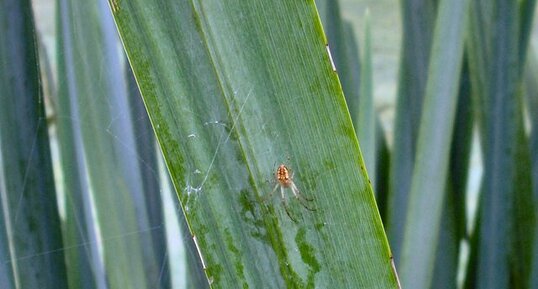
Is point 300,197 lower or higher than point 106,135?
lower

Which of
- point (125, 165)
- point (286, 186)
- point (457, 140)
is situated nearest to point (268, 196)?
point (286, 186)

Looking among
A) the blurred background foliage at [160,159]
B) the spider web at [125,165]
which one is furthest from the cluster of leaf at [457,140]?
the spider web at [125,165]

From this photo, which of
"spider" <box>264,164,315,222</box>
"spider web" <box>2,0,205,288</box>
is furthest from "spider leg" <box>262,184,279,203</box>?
Answer: "spider web" <box>2,0,205,288</box>

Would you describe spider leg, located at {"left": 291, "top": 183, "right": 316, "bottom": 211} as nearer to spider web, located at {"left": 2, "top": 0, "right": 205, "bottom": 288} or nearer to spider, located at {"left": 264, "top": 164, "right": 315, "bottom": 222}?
spider, located at {"left": 264, "top": 164, "right": 315, "bottom": 222}

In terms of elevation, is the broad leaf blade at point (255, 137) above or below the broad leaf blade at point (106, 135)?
below

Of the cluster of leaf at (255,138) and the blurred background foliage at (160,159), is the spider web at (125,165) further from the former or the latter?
the cluster of leaf at (255,138)

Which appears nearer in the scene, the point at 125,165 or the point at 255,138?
the point at 255,138

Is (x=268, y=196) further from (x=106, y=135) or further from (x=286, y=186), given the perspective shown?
(x=106, y=135)

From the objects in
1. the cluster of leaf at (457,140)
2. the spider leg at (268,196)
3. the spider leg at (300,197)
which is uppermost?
the cluster of leaf at (457,140)

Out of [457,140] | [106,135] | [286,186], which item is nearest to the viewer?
[286,186]
